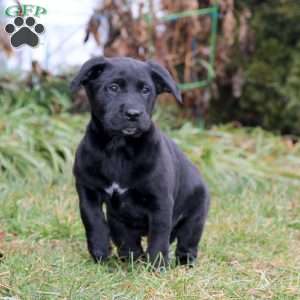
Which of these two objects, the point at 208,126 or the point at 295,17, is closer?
the point at 295,17

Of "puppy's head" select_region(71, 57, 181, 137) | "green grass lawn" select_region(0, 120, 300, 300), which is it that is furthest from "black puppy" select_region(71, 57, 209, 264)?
"green grass lawn" select_region(0, 120, 300, 300)

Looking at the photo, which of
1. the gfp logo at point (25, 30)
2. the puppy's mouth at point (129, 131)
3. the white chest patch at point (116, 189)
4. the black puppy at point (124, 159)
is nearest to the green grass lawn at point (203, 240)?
the black puppy at point (124, 159)

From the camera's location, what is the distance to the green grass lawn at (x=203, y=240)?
11.1 feet

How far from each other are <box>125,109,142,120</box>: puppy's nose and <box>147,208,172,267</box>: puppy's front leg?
1.57 feet

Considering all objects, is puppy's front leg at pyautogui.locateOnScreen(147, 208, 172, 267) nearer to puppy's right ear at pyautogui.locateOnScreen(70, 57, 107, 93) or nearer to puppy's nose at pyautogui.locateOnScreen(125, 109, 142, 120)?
puppy's nose at pyautogui.locateOnScreen(125, 109, 142, 120)

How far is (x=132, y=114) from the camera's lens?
141 inches

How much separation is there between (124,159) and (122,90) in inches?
13.2

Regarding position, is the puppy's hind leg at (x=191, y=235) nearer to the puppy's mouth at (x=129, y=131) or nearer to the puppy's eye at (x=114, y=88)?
the puppy's mouth at (x=129, y=131)

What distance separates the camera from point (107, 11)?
7.85 metres

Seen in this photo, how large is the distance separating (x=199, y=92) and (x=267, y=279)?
491 centimetres

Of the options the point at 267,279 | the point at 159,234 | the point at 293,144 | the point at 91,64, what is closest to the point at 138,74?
the point at 91,64

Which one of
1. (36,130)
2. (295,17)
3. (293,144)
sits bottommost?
(293,144)

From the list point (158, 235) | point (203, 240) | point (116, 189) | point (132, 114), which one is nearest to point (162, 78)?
point (132, 114)

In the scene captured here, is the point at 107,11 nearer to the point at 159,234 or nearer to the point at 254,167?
the point at 254,167
